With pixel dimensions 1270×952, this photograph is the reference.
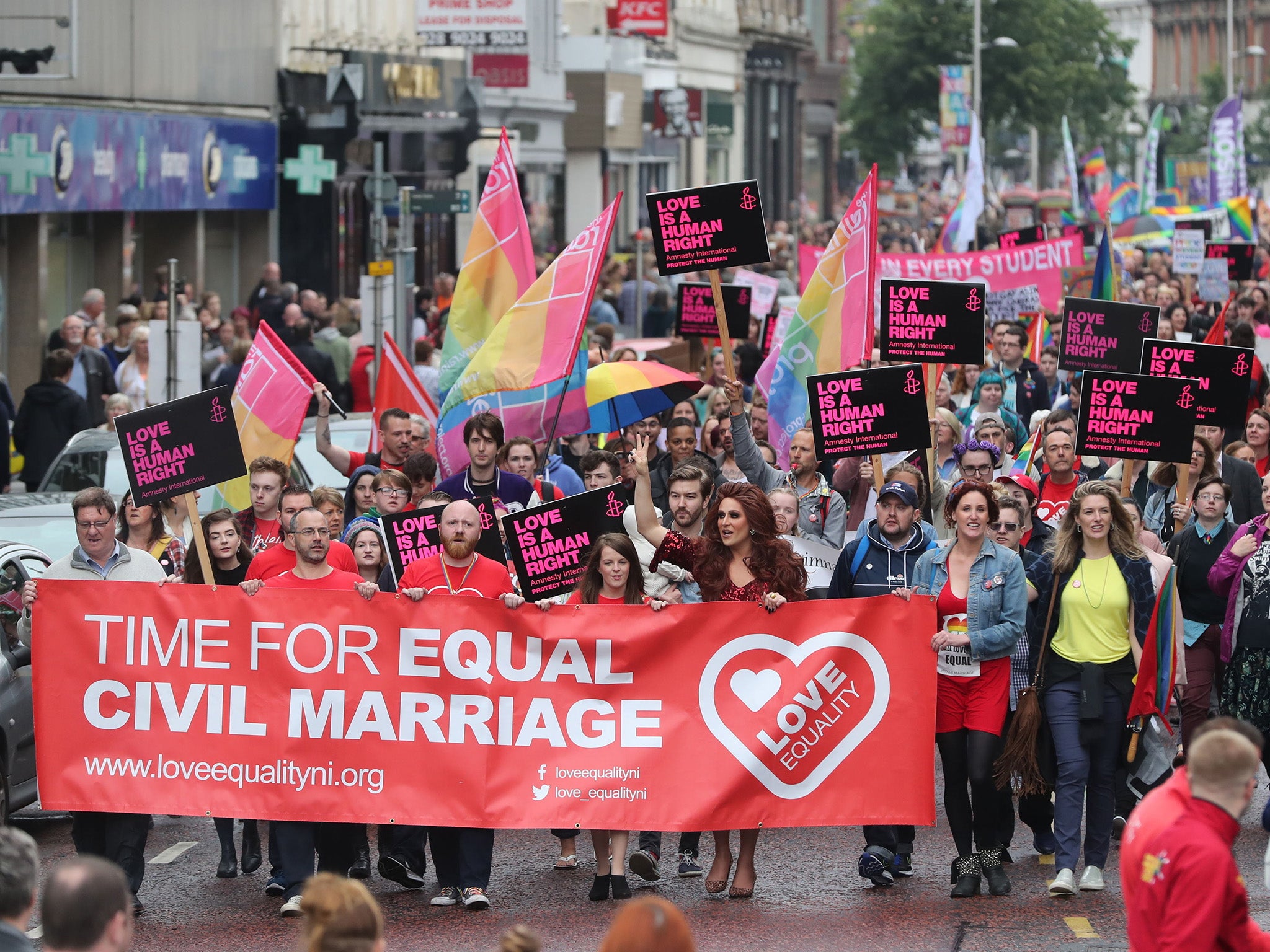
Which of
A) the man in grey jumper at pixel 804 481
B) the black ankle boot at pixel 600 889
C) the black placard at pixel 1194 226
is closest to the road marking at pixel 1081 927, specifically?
the black ankle boot at pixel 600 889

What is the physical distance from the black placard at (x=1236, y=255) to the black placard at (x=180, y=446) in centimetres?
1661

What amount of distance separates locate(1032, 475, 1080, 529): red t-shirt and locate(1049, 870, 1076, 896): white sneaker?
10.1ft

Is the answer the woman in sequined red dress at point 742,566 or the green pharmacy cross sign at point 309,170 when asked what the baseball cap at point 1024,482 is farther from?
the green pharmacy cross sign at point 309,170

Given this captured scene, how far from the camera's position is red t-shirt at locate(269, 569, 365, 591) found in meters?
8.95

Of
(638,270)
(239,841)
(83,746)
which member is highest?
(638,270)

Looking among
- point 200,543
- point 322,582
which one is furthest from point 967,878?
point 200,543

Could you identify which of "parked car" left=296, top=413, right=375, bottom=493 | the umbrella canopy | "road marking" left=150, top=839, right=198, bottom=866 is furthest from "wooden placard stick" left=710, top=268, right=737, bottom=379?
"parked car" left=296, top=413, right=375, bottom=493

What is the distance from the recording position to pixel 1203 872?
5.46 meters

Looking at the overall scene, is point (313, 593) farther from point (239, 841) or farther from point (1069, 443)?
point (1069, 443)

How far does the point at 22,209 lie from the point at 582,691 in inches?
632

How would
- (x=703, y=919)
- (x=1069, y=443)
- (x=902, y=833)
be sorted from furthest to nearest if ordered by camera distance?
(x=1069, y=443) < (x=902, y=833) < (x=703, y=919)

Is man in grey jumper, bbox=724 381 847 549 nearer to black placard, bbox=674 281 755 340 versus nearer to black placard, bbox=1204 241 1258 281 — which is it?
black placard, bbox=674 281 755 340

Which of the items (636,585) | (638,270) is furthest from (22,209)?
(636,585)

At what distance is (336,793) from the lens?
8.84 meters
